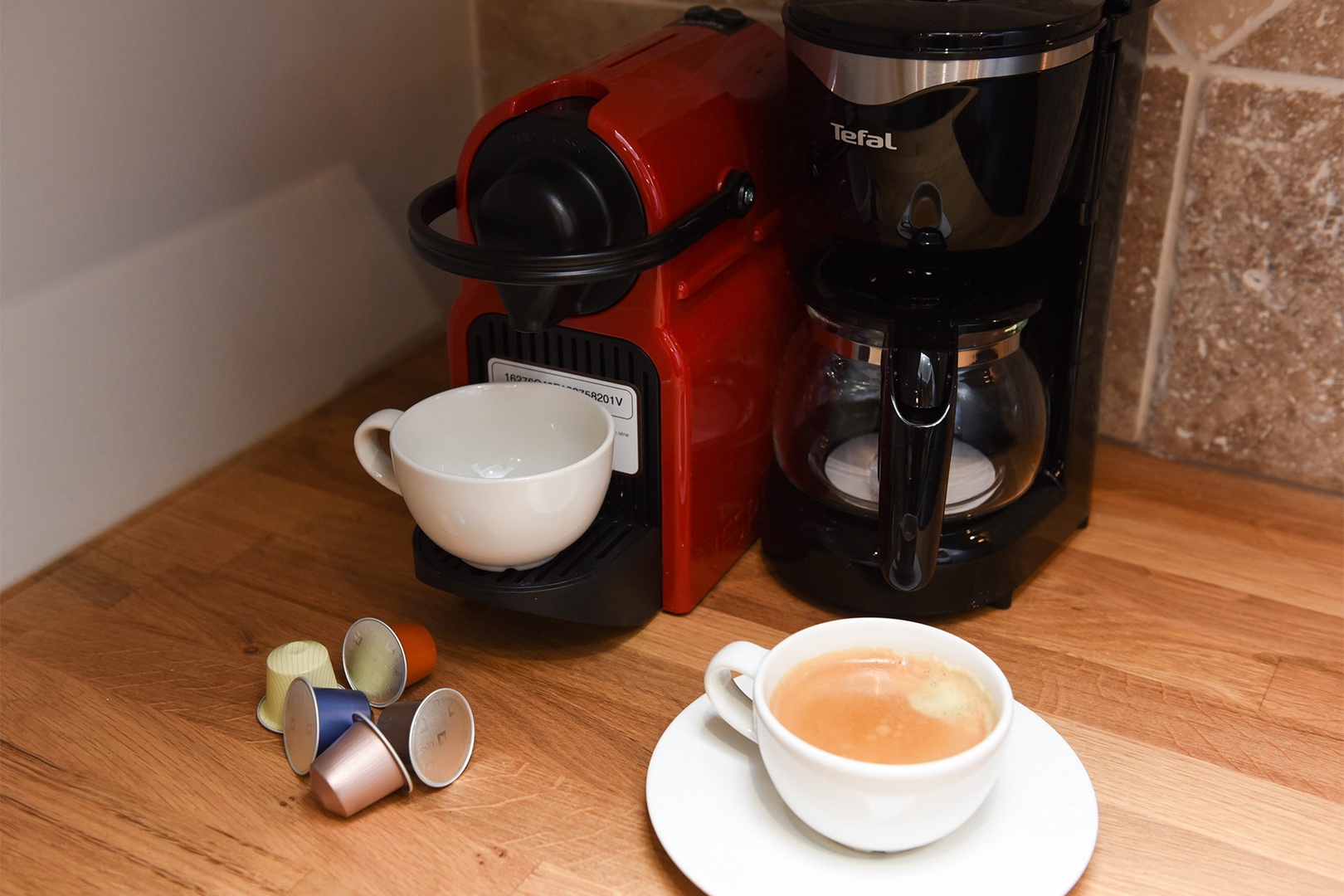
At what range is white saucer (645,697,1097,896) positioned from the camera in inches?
22.1

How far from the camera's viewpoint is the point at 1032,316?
2.50 feet

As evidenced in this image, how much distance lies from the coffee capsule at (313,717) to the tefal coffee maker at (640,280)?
3.4 inches

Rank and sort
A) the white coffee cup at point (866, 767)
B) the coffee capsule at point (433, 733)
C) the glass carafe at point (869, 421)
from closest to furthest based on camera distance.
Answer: the white coffee cup at point (866, 767) → the coffee capsule at point (433, 733) → the glass carafe at point (869, 421)

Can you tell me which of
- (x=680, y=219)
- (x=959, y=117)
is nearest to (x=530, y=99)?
(x=680, y=219)

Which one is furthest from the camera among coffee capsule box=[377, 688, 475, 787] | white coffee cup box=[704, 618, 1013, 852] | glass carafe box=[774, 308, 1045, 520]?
glass carafe box=[774, 308, 1045, 520]

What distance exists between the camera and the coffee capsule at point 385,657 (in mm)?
693

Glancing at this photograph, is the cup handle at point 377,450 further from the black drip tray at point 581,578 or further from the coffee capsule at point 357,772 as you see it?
the coffee capsule at point 357,772

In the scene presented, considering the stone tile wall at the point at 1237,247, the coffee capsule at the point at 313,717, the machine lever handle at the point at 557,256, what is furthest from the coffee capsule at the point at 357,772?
the stone tile wall at the point at 1237,247

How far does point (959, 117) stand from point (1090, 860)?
0.36 m

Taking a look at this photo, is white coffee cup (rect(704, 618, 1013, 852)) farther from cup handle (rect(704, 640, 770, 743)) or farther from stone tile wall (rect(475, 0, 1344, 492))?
stone tile wall (rect(475, 0, 1344, 492))

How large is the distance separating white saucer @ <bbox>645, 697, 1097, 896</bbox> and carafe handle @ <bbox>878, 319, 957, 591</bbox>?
0.11 meters

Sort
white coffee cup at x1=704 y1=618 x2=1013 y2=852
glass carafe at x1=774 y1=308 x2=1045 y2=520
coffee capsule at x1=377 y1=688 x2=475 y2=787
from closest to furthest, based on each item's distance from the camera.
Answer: white coffee cup at x1=704 y1=618 x2=1013 y2=852 → coffee capsule at x1=377 y1=688 x2=475 y2=787 → glass carafe at x1=774 y1=308 x2=1045 y2=520

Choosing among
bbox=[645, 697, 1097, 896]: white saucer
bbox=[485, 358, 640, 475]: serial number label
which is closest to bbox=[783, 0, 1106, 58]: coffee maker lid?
bbox=[485, 358, 640, 475]: serial number label

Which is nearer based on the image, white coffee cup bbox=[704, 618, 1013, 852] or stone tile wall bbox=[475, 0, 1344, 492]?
white coffee cup bbox=[704, 618, 1013, 852]
